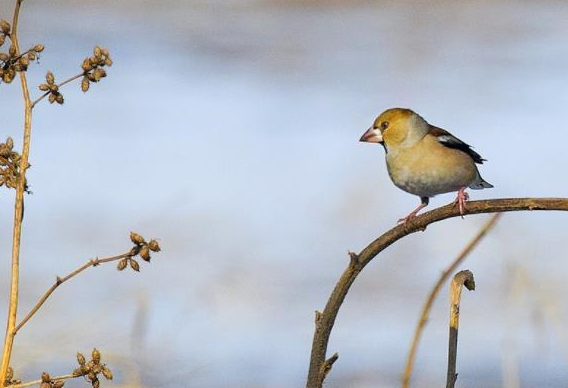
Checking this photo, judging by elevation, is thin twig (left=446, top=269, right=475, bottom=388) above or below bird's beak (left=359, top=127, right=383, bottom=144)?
below

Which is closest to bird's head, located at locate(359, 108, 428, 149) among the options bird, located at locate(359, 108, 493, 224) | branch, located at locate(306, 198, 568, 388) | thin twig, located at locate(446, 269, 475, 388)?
bird, located at locate(359, 108, 493, 224)

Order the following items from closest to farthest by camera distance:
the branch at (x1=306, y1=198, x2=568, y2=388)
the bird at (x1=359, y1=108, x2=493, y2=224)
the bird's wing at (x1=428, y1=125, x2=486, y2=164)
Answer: the branch at (x1=306, y1=198, x2=568, y2=388) → the bird at (x1=359, y1=108, x2=493, y2=224) → the bird's wing at (x1=428, y1=125, x2=486, y2=164)

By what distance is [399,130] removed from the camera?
3.97 meters

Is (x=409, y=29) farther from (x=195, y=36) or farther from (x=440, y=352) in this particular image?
(x=440, y=352)

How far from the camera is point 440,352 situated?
632 centimetres

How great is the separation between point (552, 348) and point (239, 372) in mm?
1540

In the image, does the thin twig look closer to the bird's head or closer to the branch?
the branch

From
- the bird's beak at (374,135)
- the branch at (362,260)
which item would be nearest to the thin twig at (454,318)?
the branch at (362,260)

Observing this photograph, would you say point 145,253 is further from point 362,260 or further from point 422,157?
point 422,157

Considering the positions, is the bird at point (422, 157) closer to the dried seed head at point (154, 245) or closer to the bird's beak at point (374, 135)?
the bird's beak at point (374, 135)

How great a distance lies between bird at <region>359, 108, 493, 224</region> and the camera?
3787 millimetres

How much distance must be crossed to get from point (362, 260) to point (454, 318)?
0.28 metres

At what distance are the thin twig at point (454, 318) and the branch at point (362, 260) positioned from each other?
7.3 inches

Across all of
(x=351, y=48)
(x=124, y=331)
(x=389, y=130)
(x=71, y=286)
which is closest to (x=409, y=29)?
(x=351, y=48)
